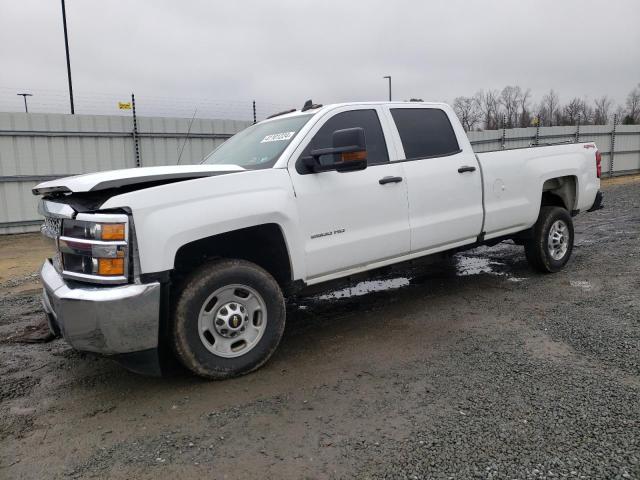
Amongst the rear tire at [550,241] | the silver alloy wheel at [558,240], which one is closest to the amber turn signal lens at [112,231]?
the rear tire at [550,241]

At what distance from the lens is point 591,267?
6352 millimetres

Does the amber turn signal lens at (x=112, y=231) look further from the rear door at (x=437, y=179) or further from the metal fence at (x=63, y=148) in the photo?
the metal fence at (x=63, y=148)

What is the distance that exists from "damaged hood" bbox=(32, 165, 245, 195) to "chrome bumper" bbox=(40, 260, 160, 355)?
64 centimetres

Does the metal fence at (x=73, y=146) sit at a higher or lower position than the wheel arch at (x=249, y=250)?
higher

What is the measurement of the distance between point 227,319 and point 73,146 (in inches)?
393

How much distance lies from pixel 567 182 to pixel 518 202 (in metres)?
1.26

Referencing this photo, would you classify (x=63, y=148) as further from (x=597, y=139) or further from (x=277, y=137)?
(x=597, y=139)

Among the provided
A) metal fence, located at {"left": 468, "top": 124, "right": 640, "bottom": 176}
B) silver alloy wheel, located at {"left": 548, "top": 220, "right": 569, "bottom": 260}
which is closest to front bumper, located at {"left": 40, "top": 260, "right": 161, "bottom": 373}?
silver alloy wheel, located at {"left": 548, "top": 220, "right": 569, "bottom": 260}

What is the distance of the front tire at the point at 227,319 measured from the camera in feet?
10.9

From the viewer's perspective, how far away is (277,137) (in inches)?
170

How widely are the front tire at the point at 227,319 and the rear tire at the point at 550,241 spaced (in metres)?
3.64

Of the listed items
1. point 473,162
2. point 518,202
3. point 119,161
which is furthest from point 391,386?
point 119,161

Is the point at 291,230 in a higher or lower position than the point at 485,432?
higher

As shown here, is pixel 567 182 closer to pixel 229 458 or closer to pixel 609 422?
pixel 609 422
